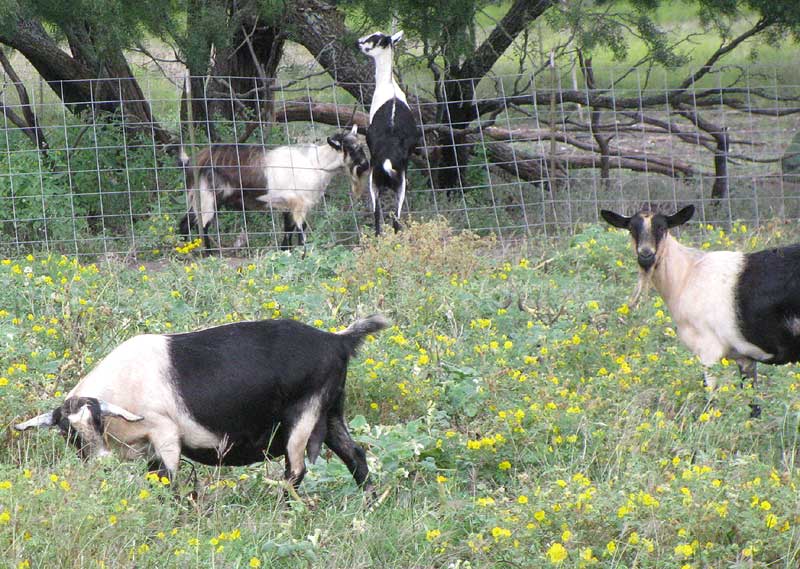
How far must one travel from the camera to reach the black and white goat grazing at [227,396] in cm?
484

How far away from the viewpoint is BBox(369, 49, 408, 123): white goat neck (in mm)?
10445

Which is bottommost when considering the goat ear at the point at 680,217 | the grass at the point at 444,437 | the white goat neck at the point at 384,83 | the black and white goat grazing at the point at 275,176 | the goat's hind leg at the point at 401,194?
the grass at the point at 444,437

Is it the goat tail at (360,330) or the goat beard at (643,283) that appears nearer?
the goat tail at (360,330)

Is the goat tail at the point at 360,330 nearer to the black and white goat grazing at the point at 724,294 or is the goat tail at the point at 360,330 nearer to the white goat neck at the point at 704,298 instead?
the black and white goat grazing at the point at 724,294

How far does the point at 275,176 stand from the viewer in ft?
35.3

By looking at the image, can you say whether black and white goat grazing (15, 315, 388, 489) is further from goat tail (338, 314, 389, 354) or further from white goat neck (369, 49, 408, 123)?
white goat neck (369, 49, 408, 123)

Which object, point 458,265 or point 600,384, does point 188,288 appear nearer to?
point 458,265

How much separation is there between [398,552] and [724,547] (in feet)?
4.16

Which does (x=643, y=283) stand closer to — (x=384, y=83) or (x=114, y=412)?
(x=114, y=412)

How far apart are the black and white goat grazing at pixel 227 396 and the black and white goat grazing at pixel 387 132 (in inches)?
207

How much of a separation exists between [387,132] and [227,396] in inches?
225

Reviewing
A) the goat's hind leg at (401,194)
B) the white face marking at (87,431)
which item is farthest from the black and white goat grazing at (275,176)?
the white face marking at (87,431)

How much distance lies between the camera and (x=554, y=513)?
427 centimetres

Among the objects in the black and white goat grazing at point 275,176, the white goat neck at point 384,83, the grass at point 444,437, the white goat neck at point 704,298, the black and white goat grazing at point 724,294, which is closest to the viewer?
the grass at point 444,437
